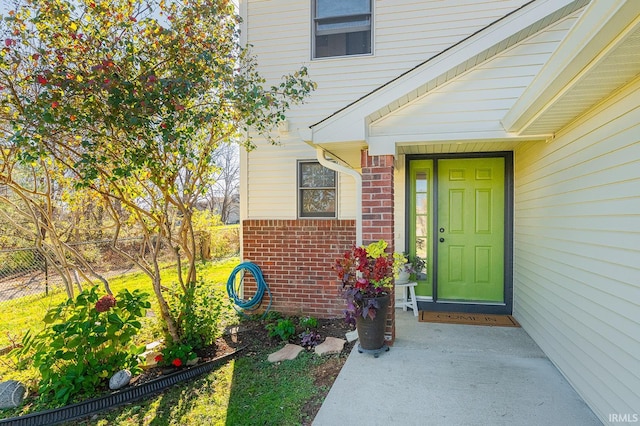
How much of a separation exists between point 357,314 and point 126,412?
2.14m

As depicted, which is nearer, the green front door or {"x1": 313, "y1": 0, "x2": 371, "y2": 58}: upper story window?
the green front door

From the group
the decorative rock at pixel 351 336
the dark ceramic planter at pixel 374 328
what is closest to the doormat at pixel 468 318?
the decorative rock at pixel 351 336

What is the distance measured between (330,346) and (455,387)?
1460 millimetres

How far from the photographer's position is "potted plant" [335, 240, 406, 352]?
334cm

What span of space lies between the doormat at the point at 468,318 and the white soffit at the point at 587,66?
257 centimetres

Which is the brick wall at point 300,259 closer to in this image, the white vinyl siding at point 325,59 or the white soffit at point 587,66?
the white vinyl siding at point 325,59

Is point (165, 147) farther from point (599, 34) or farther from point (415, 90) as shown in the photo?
point (599, 34)

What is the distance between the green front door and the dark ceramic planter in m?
1.84

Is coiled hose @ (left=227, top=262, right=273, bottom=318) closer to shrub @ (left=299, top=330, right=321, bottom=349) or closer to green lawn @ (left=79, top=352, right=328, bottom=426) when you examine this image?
shrub @ (left=299, top=330, right=321, bottom=349)

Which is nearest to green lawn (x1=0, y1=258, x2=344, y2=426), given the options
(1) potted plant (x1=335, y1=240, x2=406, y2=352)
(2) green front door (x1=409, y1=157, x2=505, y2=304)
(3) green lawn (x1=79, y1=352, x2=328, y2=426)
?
(3) green lawn (x1=79, y1=352, x2=328, y2=426)

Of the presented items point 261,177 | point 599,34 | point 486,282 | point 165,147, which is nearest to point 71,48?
point 165,147

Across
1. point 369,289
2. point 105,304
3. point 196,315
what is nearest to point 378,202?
point 369,289

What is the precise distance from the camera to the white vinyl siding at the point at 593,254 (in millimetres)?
2061

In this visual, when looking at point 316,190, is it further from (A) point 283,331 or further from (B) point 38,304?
(B) point 38,304
